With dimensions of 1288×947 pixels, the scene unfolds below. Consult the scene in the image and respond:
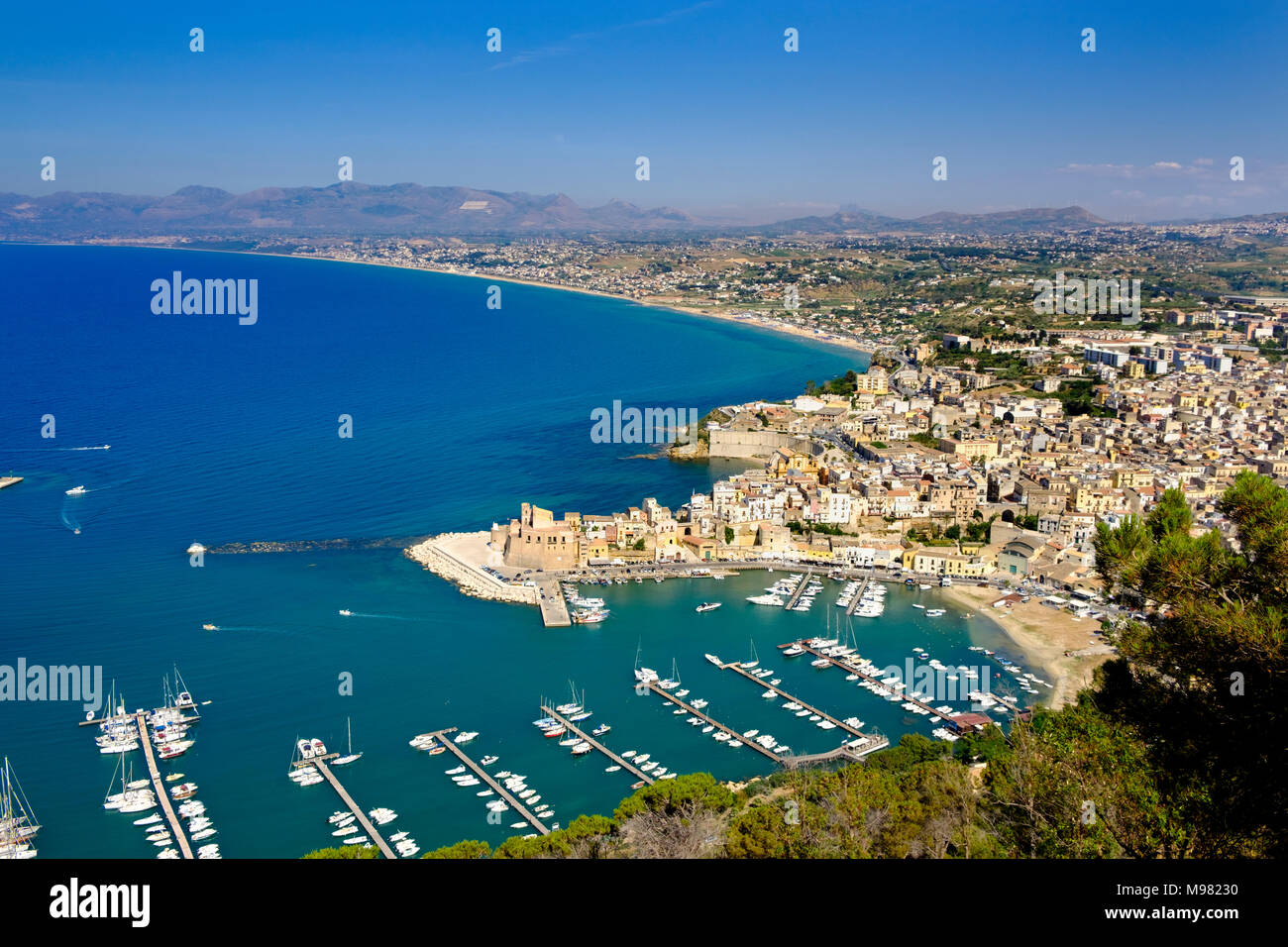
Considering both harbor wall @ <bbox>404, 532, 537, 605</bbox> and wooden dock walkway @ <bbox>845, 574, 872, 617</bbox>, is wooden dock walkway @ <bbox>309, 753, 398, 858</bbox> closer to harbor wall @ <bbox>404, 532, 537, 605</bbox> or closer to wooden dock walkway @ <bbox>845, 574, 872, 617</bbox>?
harbor wall @ <bbox>404, 532, 537, 605</bbox>

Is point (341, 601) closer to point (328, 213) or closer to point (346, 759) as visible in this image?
point (346, 759)

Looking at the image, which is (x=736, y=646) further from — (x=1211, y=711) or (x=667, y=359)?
(x=667, y=359)

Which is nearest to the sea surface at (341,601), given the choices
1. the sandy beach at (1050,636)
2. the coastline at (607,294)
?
the sandy beach at (1050,636)

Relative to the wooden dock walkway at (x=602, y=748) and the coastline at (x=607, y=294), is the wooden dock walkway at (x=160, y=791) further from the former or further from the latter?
the coastline at (x=607, y=294)

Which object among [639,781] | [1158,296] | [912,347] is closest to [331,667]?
[639,781]

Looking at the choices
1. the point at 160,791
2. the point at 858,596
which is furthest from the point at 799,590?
the point at 160,791
